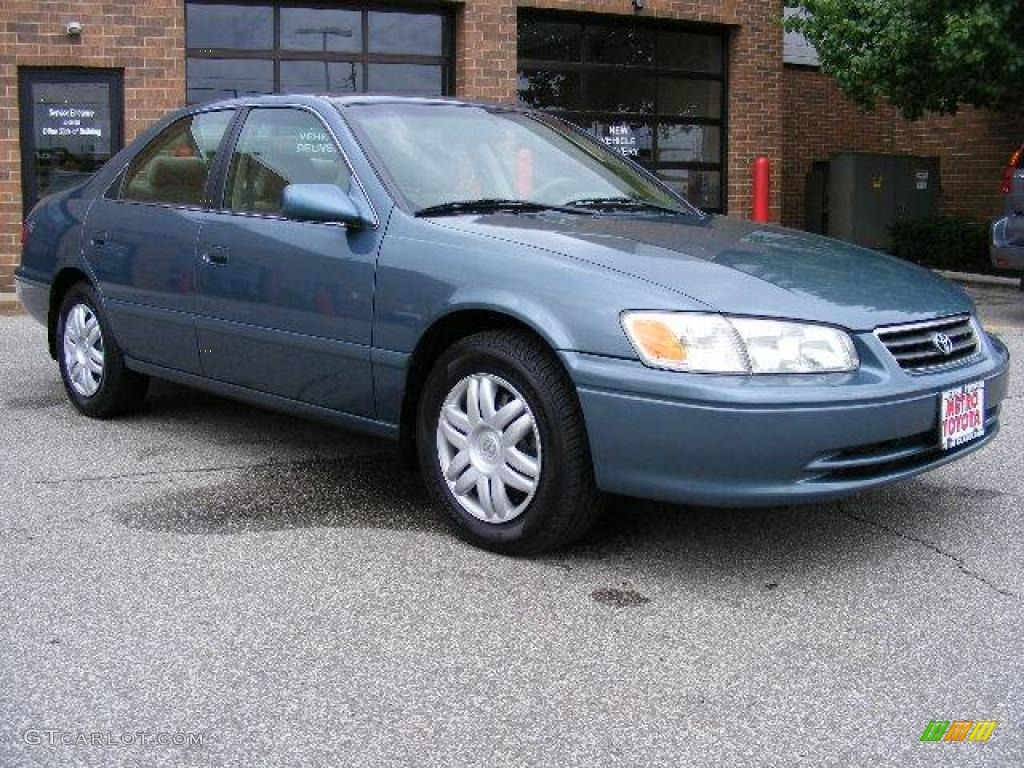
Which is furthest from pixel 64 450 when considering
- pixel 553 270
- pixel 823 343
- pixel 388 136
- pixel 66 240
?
pixel 823 343

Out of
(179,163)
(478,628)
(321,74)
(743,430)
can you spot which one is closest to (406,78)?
(321,74)

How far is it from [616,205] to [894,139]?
52.5ft

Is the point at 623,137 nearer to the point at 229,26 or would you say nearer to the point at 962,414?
the point at 229,26

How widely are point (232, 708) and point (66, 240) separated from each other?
3.88 meters

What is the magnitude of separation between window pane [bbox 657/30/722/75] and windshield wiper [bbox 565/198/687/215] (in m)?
10.3

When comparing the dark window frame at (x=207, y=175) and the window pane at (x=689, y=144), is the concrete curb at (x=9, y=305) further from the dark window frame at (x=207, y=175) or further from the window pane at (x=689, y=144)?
the window pane at (x=689, y=144)

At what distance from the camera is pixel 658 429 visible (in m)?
3.65

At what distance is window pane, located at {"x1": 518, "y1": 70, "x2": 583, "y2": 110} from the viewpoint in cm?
1427

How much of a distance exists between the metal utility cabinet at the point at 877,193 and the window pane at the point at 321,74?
7194 mm

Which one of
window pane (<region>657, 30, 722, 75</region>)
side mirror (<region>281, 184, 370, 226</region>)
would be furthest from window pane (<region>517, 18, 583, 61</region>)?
side mirror (<region>281, 184, 370, 226</region>)

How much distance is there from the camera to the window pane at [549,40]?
14125 mm

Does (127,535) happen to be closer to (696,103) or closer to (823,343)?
(823,343)

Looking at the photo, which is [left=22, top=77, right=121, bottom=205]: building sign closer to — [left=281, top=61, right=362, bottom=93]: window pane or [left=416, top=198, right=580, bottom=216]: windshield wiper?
[left=281, top=61, right=362, bottom=93]: window pane

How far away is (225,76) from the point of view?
43.1ft
